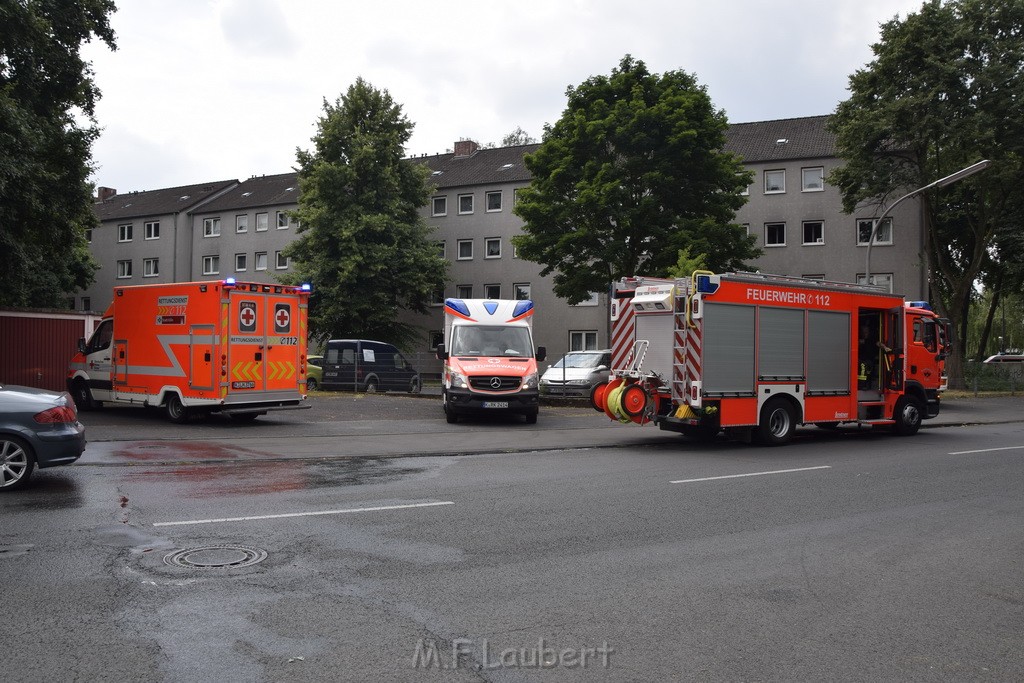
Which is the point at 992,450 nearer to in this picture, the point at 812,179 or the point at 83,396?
the point at 83,396

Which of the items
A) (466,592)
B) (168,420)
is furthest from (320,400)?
(466,592)

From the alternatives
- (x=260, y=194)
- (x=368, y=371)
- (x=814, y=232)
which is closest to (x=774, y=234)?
(x=814, y=232)

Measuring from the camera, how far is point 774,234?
47.9 metres

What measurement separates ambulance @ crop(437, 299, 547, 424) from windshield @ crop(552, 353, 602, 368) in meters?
8.20

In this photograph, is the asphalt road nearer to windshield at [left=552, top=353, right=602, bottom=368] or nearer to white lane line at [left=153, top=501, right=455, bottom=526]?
white lane line at [left=153, top=501, right=455, bottom=526]

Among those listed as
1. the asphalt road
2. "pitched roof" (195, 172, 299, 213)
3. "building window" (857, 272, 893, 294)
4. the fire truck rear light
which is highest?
"pitched roof" (195, 172, 299, 213)

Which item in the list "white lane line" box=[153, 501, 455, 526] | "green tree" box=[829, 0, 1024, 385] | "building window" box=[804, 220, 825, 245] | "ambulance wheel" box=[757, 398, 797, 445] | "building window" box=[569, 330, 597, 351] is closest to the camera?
"white lane line" box=[153, 501, 455, 526]

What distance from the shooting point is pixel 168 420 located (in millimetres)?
18844

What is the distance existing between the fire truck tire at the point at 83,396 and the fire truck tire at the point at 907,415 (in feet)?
55.9

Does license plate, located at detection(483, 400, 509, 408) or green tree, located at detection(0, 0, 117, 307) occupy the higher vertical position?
green tree, located at detection(0, 0, 117, 307)

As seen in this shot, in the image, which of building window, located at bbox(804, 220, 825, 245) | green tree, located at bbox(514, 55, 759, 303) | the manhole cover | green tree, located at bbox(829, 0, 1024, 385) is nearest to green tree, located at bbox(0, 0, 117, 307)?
the manhole cover

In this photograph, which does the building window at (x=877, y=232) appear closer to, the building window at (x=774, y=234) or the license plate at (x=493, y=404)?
the building window at (x=774, y=234)

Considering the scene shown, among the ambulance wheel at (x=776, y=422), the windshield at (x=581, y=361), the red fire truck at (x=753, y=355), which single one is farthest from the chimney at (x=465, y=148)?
the ambulance wheel at (x=776, y=422)

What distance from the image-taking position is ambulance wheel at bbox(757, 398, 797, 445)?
1592cm
